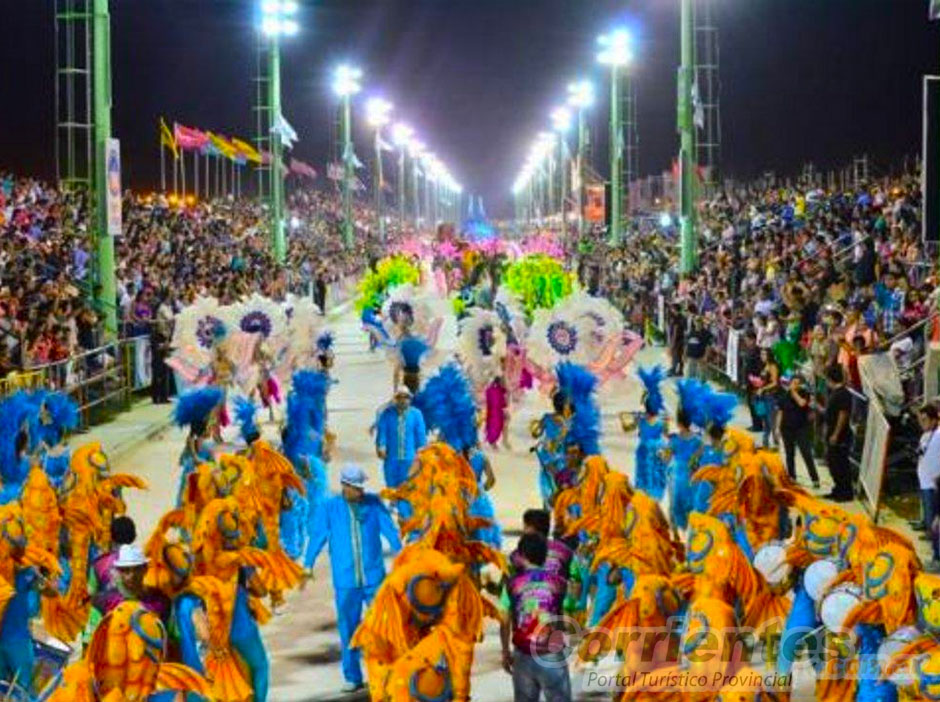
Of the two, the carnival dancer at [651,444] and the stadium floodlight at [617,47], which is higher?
the stadium floodlight at [617,47]

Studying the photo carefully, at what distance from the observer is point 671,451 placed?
12680mm

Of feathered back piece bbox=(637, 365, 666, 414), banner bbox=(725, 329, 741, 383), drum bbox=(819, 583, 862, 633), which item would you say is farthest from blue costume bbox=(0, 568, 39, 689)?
banner bbox=(725, 329, 741, 383)

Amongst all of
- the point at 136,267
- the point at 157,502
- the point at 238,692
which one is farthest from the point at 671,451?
the point at 136,267

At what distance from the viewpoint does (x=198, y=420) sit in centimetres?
1296

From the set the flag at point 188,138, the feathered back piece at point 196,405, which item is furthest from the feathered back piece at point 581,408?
the flag at point 188,138

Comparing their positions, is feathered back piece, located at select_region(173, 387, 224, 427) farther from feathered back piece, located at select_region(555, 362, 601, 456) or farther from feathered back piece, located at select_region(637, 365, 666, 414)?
feathered back piece, located at select_region(637, 365, 666, 414)

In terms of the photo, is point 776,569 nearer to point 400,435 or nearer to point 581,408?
point 581,408

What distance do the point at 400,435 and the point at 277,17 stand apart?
91.8 ft

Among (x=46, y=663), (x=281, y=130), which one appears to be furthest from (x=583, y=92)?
(x=46, y=663)

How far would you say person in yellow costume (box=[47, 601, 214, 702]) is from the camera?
6625 mm

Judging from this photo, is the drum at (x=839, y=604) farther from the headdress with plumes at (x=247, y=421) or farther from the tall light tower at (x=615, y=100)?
the tall light tower at (x=615, y=100)

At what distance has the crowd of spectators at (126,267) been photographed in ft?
75.6

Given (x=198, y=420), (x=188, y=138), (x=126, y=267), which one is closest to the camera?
(x=198, y=420)

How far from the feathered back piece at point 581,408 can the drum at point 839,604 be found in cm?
539
